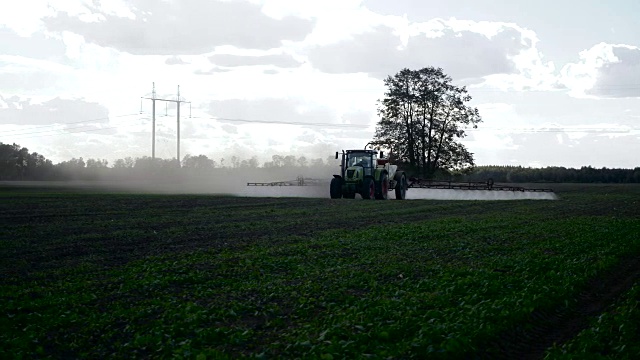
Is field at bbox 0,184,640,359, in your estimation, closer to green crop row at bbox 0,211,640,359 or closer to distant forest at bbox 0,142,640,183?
green crop row at bbox 0,211,640,359

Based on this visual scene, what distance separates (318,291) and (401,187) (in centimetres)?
3838

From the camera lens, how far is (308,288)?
48.3 feet

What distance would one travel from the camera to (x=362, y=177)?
155 feet

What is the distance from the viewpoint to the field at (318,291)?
1073cm

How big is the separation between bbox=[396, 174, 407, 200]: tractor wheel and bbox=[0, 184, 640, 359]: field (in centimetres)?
2314

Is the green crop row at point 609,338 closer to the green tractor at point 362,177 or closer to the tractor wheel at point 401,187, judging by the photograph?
the green tractor at point 362,177

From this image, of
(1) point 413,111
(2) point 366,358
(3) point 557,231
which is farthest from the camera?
(1) point 413,111

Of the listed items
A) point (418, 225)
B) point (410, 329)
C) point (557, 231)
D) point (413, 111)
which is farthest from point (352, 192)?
point (410, 329)

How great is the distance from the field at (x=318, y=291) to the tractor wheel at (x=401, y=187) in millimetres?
23144

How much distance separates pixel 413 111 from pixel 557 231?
164ft

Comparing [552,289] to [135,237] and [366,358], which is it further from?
[135,237]

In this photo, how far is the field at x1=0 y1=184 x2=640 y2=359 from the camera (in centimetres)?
1073

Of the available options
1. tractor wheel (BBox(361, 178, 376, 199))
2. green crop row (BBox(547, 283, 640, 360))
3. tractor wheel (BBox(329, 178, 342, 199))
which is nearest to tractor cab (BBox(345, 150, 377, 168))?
tractor wheel (BBox(361, 178, 376, 199))

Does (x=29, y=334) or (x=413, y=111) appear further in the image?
(x=413, y=111)
